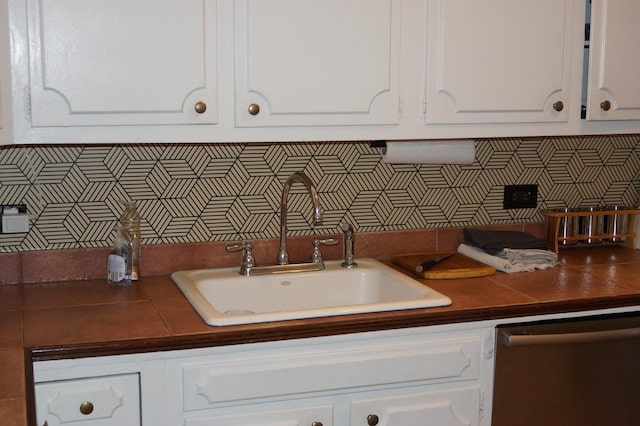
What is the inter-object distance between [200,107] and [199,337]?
622 millimetres

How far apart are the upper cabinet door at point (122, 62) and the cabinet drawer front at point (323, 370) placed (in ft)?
2.20

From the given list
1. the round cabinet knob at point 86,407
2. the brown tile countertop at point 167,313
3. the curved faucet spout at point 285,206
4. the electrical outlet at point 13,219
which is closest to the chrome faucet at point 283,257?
the curved faucet spout at point 285,206

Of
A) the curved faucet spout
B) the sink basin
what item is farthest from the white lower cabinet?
the curved faucet spout

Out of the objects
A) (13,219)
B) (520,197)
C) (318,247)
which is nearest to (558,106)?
(520,197)

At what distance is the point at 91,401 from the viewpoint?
1.93 meters

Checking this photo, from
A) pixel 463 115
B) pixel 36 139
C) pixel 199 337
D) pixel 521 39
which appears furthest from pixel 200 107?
pixel 521 39

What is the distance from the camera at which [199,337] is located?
1981 mm

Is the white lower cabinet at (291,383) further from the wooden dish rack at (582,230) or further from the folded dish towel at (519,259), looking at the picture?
the wooden dish rack at (582,230)

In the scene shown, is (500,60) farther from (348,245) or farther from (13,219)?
(13,219)

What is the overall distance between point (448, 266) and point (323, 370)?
26.6 inches

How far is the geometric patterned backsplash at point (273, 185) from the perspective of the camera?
95.6 inches

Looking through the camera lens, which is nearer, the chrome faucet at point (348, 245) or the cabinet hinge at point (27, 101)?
the cabinet hinge at point (27, 101)

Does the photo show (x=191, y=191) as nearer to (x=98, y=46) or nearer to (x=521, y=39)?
(x=98, y=46)

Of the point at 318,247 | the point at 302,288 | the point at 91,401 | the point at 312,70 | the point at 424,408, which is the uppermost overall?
the point at 312,70
